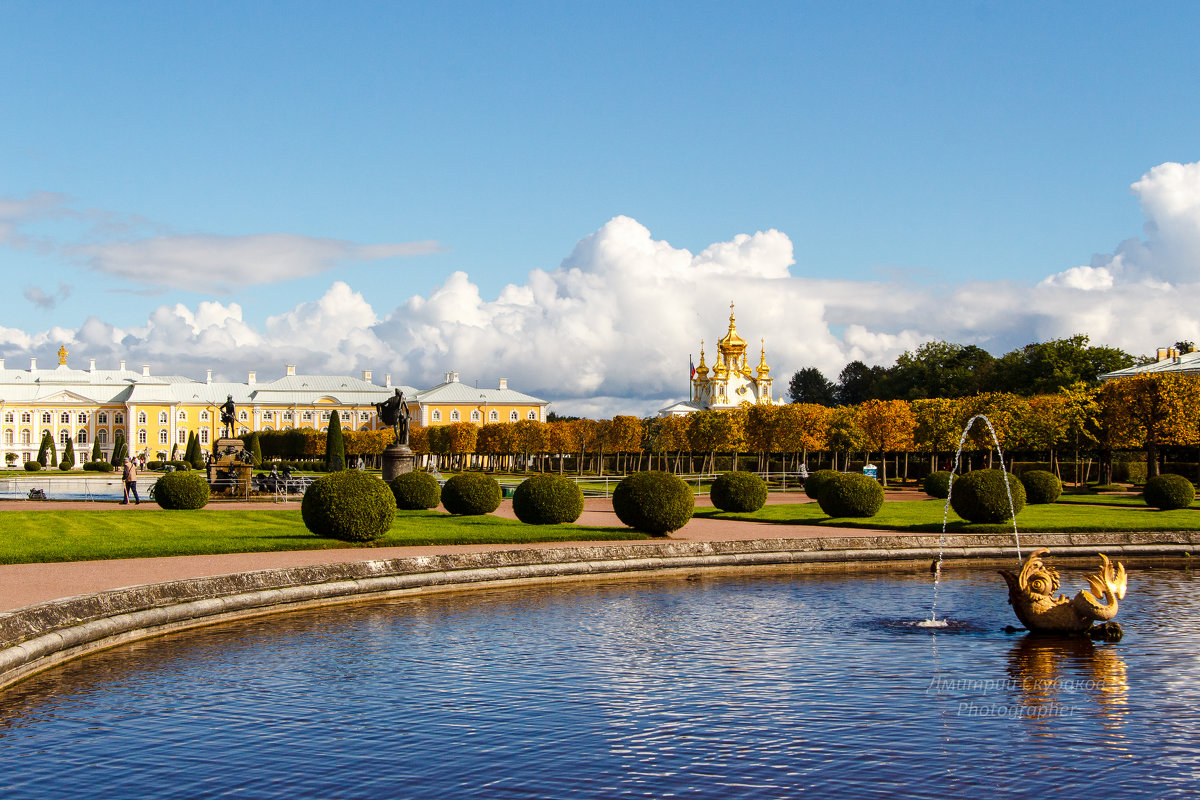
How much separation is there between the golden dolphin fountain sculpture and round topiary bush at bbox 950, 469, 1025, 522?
11.8 meters

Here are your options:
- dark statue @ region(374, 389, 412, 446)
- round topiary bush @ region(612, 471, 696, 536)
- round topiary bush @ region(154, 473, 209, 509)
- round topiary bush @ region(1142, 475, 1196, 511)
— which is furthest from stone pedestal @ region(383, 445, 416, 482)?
round topiary bush @ region(1142, 475, 1196, 511)

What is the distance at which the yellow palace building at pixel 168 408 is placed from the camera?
114688 millimetres

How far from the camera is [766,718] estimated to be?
26.0ft

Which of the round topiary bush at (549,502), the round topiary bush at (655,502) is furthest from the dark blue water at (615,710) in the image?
the round topiary bush at (549,502)

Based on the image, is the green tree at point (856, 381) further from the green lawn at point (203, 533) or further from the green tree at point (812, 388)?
the green lawn at point (203, 533)

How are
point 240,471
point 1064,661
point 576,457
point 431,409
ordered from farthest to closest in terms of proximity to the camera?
point 431,409 → point 576,457 → point 240,471 → point 1064,661

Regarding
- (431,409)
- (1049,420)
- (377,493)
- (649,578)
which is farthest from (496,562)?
(431,409)

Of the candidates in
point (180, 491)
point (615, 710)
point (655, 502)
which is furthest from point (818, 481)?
point (615, 710)

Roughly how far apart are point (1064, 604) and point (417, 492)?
18.3 meters

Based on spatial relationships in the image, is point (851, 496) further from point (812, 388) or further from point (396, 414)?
point (812, 388)

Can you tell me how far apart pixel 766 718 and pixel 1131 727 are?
2.54 metres

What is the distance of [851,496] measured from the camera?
24984mm

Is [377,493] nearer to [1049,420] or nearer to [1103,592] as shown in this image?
[1103,592]

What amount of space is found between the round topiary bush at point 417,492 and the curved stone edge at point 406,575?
36.1 ft
